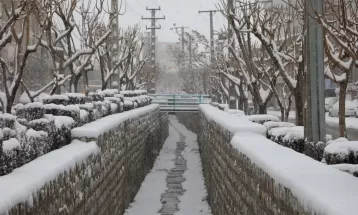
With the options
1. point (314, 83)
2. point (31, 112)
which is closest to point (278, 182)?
point (314, 83)

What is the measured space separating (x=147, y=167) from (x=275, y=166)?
13.8 meters

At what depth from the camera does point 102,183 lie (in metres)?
8.02

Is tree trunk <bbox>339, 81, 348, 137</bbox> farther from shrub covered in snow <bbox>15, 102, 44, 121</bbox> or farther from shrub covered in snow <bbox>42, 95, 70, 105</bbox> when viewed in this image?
shrub covered in snow <bbox>15, 102, 44, 121</bbox>

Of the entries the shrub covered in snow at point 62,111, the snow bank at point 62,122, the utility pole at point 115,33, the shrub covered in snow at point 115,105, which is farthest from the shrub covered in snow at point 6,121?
the utility pole at point 115,33

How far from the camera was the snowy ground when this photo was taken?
39.4ft

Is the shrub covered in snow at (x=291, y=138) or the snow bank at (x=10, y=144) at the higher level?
the snow bank at (x=10, y=144)

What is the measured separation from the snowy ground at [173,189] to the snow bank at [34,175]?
5.38m

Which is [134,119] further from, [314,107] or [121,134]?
[314,107]

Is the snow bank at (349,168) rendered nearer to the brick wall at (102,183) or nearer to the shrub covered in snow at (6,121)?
the brick wall at (102,183)

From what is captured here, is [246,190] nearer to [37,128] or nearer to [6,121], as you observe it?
[6,121]

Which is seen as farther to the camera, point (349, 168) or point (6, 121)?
point (6, 121)

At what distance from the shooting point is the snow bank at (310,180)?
285 centimetres

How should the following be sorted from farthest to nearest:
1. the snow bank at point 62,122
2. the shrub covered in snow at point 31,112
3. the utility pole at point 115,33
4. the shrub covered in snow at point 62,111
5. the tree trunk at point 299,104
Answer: the utility pole at point 115,33 → the tree trunk at point 299,104 → the shrub covered in snow at point 62,111 → the shrub covered in snow at point 31,112 → the snow bank at point 62,122

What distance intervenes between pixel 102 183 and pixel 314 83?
10.8ft
